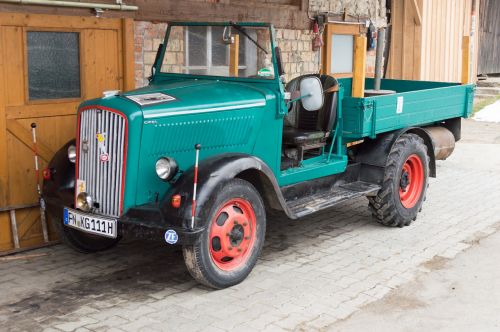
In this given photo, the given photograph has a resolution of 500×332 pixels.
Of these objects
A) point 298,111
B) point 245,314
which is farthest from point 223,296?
point 298,111

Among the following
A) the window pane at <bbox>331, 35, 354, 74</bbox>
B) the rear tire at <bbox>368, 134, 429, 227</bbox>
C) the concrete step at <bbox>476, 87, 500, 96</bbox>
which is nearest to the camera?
the rear tire at <bbox>368, 134, 429, 227</bbox>

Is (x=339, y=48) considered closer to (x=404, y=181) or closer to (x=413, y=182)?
(x=413, y=182)

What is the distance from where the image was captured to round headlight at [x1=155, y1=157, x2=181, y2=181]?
16.1 feet

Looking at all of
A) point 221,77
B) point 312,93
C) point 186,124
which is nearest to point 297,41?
point 312,93

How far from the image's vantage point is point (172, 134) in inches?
201

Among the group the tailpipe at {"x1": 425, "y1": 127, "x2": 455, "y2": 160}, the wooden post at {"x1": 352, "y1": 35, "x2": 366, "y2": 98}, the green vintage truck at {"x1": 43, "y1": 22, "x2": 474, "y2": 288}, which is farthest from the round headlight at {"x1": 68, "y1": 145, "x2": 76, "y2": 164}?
the tailpipe at {"x1": 425, "y1": 127, "x2": 455, "y2": 160}

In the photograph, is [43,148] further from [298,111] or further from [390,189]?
[390,189]

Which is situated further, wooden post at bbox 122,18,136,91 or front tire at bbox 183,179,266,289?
wooden post at bbox 122,18,136,91

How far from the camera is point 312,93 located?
6137 mm

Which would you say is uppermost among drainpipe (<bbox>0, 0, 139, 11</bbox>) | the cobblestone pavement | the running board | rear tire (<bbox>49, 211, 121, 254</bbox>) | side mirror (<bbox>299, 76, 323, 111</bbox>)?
drainpipe (<bbox>0, 0, 139, 11</bbox>)

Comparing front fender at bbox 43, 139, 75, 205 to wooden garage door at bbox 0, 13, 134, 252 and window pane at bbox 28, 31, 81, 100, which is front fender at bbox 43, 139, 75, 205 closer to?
wooden garage door at bbox 0, 13, 134, 252

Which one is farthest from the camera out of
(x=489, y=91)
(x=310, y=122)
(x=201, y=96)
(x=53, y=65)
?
(x=489, y=91)

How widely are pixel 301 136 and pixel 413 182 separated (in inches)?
→ 64.4

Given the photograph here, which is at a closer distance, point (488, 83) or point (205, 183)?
point (205, 183)
